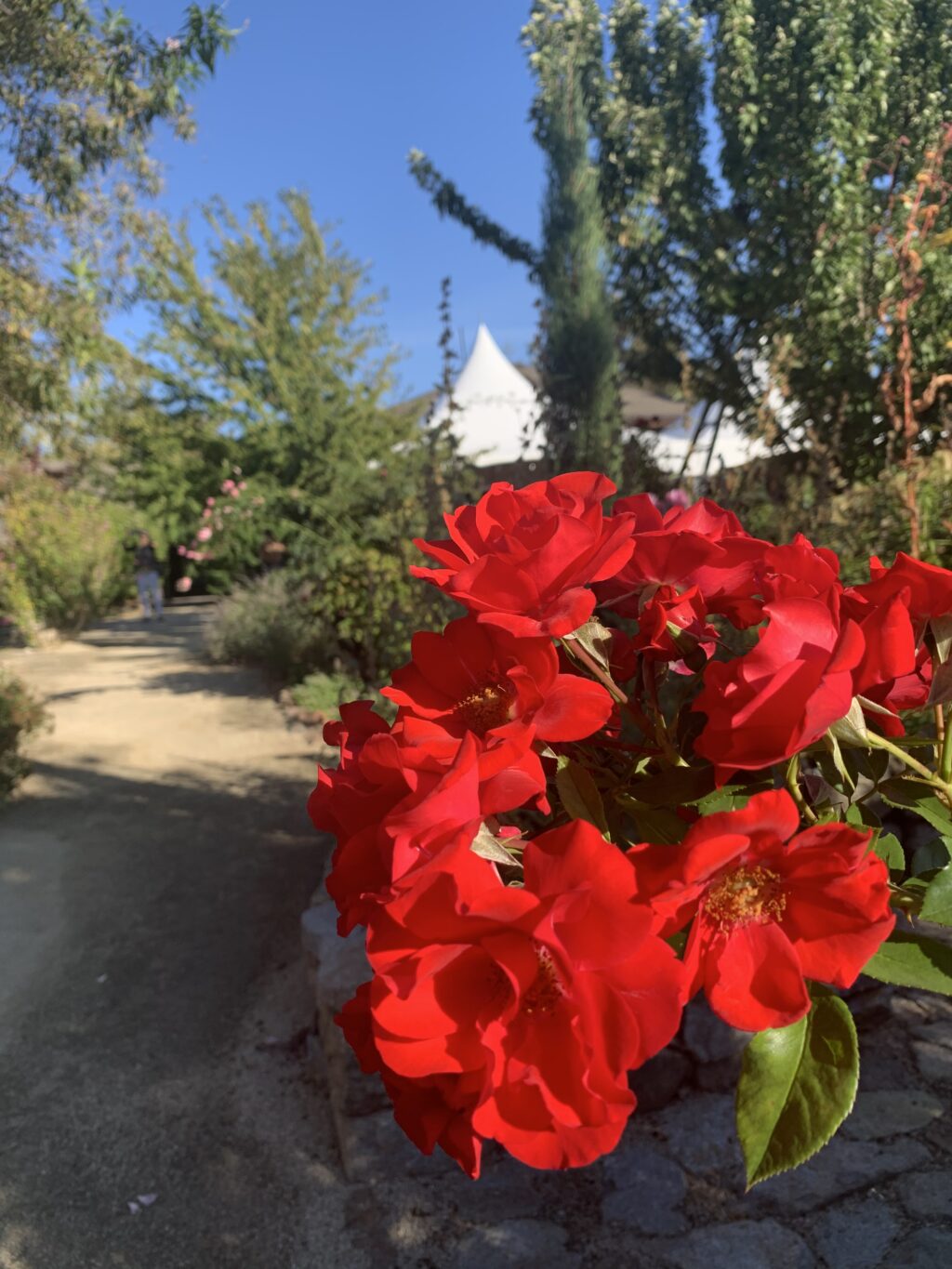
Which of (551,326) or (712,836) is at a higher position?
(551,326)

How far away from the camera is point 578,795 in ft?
1.96

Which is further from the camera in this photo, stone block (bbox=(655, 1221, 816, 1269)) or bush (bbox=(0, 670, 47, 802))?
bush (bbox=(0, 670, 47, 802))

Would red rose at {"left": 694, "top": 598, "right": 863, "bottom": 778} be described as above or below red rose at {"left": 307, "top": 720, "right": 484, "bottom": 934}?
above

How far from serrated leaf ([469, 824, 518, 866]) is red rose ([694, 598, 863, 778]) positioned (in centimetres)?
14

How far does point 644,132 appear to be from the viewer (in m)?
6.55

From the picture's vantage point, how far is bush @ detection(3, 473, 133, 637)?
13.1m

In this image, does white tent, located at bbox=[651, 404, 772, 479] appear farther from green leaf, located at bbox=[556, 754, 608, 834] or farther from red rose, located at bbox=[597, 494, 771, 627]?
green leaf, located at bbox=[556, 754, 608, 834]

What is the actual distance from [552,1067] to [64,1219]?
2.34m

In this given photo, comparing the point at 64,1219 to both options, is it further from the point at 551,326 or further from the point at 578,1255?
the point at 551,326

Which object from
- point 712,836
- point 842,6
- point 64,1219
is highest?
point 842,6

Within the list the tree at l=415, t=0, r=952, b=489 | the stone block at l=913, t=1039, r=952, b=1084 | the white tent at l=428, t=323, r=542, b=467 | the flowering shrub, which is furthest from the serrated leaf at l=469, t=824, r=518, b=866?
the white tent at l=428, t=323, r=542, b=467

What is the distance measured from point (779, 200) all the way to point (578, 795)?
617 centimetres

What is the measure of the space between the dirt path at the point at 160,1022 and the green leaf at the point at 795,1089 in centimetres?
184

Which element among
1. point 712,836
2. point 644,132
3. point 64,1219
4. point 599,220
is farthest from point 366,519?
point 712,836
